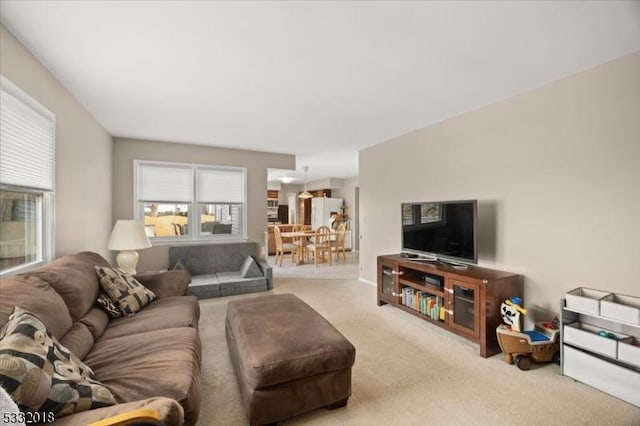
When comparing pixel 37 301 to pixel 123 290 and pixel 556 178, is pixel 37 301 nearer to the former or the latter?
pixel 123 290

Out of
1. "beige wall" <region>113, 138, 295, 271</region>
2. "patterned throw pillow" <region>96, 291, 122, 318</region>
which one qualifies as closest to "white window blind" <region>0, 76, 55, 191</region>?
"patterned throw pillow" <region>96, 291, 122, 318</region>

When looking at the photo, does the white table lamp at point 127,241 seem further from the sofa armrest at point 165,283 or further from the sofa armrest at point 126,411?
the sofa armrest at point 126,411

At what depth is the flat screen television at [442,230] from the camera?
114 inches

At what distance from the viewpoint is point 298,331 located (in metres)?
1.93

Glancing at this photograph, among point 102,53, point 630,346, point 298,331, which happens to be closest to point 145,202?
point 102,53

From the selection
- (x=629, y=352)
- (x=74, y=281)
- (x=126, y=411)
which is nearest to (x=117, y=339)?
(x=74, y=281)

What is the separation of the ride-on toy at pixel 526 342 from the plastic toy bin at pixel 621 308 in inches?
18.0

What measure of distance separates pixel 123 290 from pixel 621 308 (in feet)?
12.2

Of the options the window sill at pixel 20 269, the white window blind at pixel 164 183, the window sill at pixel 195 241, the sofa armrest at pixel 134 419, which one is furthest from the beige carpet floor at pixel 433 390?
the white window blind at pixel 164 183

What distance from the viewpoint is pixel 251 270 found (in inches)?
172

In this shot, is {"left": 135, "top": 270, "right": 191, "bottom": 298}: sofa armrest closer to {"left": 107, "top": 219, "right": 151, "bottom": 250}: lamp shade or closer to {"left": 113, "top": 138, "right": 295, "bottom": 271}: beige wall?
{"left": 107, "top": 219, "right": 151, "bottom": 250}: lamp shade

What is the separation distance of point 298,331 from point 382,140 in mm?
3500

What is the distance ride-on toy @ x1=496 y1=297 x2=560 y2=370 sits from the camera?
7.49 feet

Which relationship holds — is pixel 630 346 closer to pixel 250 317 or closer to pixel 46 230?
pixel 250 317
